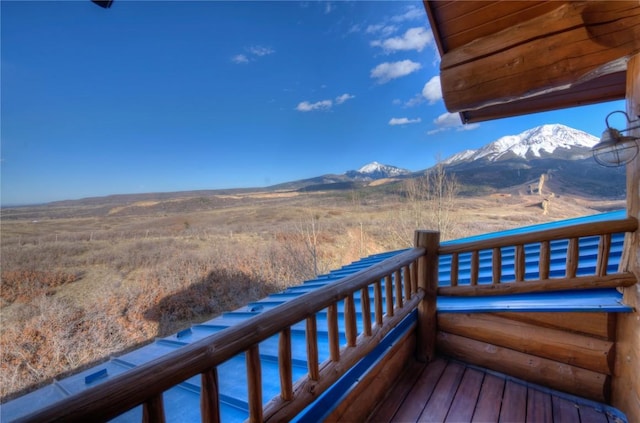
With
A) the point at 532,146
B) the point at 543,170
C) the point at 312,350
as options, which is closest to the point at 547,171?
the point at 543,170

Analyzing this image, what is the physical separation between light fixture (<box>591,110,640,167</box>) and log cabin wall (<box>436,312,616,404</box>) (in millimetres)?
970

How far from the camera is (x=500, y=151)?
4547 cm

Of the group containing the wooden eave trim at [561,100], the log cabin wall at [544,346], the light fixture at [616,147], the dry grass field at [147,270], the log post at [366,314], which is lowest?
the dry grass field at [147,270]

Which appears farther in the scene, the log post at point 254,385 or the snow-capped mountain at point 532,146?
the snow-capped mountain at point 532,146

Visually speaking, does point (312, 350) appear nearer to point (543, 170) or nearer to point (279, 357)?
point (279, 357)

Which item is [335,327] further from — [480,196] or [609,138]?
[480,196]

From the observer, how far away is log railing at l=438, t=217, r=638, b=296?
159 centimetres

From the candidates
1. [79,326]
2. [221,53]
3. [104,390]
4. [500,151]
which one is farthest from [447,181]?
[500,151]

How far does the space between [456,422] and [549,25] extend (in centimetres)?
227

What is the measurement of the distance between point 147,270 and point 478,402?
15.2 meters

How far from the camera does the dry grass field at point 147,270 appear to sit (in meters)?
7.90

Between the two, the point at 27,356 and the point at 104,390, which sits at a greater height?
the point at 104,390

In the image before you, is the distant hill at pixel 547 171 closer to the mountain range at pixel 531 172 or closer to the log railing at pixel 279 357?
the mountain range at pixel 531 172

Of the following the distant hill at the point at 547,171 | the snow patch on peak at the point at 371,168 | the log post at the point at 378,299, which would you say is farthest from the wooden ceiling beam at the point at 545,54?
the snow patch on peak at the point at 371,168
